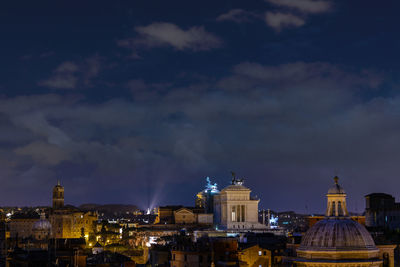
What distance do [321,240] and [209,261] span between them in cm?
3588

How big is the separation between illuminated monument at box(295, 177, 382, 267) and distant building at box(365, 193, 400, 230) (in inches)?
3579

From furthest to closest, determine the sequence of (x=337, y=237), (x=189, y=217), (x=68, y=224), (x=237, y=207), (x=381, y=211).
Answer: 1. (x=68, y=224)
2. (x=189, y=217)
3. (x=381, y=211)
4. (x=237, y=207)
5. (x=337, y=237)

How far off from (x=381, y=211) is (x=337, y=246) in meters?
99.7

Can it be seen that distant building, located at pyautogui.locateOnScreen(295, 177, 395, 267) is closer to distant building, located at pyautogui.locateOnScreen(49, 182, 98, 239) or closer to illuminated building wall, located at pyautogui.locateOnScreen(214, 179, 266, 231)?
illuminated building wall, located at pyautogui.locateOnScreen(214, 179, 266, 231)

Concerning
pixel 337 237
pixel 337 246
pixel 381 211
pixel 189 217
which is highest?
pixel 381 211

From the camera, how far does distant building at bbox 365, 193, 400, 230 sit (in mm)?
139000

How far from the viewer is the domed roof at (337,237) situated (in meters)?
47.1

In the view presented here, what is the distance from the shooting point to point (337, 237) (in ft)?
156

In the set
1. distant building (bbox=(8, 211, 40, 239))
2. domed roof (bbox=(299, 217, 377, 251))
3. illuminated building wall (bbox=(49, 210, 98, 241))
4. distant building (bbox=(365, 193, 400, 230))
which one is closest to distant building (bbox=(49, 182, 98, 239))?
illuminated building wall (bbox=(49, 210, 98, 241))

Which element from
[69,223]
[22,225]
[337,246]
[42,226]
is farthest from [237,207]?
[337,246]

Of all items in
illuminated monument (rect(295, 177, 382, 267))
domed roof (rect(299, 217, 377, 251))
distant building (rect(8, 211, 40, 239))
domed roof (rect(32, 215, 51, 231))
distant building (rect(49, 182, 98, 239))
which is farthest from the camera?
distant building (rect(8, 211, 40, 239))

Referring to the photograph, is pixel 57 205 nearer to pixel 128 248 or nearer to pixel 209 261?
pixel 128 248

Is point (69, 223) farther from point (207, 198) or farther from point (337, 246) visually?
point (337, 246)

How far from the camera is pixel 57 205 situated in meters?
166
